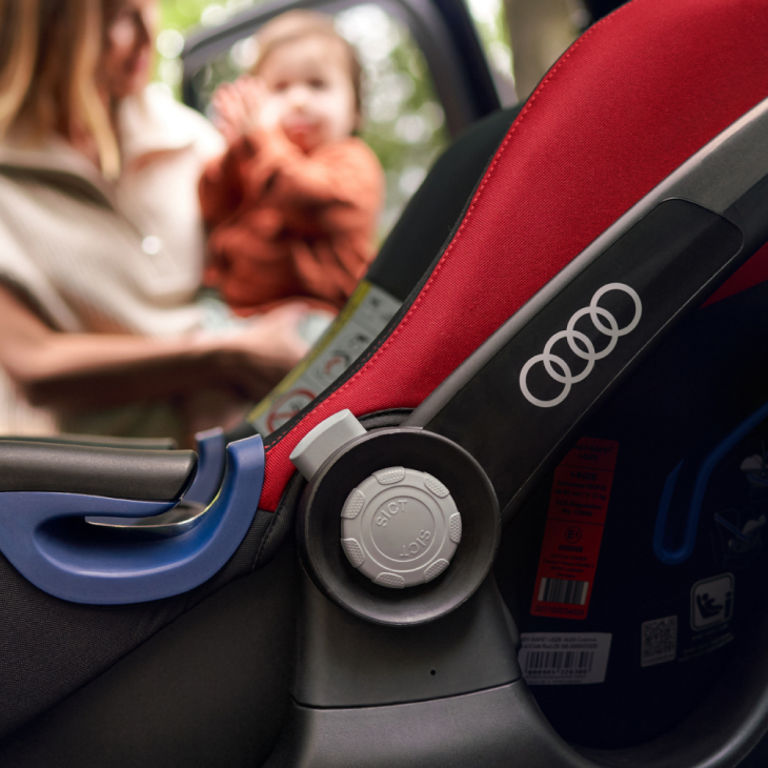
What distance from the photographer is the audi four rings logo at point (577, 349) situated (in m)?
0.44

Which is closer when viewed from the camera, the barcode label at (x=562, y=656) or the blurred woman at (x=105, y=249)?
the barcode label at (x=562, y=656)

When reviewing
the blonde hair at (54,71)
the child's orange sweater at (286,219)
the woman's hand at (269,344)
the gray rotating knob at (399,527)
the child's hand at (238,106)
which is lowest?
the woman's hand at (269,344)

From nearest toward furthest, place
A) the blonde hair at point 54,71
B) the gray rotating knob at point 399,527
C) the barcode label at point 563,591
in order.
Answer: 1. the gray rotating knob at point 399,527
2. the barcode label at point 563,591
3. the blonde hair at point 54,71

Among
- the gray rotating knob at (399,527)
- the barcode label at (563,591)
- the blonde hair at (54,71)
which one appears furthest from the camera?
the blonde hair at (54,71)

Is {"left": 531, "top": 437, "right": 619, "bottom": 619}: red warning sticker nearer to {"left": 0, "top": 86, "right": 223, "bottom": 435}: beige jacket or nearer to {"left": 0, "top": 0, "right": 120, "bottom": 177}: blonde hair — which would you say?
{"left": 0, "top": 86, "right": 223, "bottom": 435}: beige jacket

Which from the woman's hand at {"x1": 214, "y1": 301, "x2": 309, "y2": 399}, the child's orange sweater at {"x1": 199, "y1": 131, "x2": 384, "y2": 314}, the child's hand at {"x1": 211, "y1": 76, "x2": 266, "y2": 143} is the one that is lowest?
the woman's hand at {"x1": 214, "y1": 301, "x2": 309, "y2": 399}

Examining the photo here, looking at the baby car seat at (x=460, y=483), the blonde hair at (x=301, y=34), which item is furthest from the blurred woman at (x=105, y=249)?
the baby car seat at (x=460, y=483)

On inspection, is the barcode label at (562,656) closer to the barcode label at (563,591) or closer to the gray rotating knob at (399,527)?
the barcode label at (563,591)

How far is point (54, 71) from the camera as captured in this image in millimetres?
1477

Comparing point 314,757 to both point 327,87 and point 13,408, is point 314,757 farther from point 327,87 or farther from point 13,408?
point 327,87

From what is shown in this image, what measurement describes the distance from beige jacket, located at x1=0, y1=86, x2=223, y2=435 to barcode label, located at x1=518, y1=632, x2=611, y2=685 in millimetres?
1147

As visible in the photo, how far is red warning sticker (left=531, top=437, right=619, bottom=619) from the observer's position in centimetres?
50

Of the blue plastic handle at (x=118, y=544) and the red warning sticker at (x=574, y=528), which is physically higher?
the blue plastic handle at (x=118, y=544)

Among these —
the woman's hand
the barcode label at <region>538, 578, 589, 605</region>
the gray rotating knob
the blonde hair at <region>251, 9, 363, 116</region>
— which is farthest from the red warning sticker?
the blonde hair at <region>251, 9, 363, 116</region>
